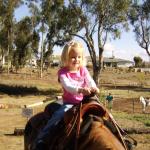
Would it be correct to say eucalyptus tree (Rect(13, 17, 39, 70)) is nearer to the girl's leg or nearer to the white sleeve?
the girl's leg

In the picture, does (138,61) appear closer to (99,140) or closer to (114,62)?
(114,62)

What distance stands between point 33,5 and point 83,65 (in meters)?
59.3

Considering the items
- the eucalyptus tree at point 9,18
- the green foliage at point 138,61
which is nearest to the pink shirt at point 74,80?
the eucalyptus tree at point 9,18

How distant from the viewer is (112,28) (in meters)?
43.0

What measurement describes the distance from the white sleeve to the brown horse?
0.70 feet

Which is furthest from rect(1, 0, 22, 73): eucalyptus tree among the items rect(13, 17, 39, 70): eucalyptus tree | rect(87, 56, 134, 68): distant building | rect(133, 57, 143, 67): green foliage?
rect(87, 56, 134, 68): distant building

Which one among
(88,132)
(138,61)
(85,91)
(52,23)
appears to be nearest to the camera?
(88,132)

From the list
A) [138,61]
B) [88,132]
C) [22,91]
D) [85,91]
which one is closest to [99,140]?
[88,132]

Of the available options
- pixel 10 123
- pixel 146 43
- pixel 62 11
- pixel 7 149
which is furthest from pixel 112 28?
pixel 7 149

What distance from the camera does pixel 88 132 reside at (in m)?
4.91

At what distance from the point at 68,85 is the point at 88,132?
0.78 meters

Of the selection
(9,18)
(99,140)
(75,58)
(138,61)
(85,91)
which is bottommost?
(99,140)

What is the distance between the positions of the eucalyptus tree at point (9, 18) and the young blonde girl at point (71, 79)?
54400 mm

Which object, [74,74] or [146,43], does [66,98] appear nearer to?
[74,74]
